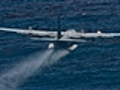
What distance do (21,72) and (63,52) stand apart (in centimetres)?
1406

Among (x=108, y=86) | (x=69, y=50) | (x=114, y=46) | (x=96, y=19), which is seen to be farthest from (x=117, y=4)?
(x=108, y=86)

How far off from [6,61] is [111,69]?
19.0 metres

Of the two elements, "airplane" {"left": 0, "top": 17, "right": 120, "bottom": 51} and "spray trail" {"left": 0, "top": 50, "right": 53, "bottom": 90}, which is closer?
"spray trail" {"left": 0, "top": 50, "right": 53, "bottom": 90}

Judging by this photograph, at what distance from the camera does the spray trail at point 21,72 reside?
3748 inches

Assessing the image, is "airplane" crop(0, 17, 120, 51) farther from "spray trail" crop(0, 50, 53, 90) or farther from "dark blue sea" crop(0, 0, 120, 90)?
"spray trail" crop(0, 50, 53, 90)

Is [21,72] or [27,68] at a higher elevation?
[27,68]

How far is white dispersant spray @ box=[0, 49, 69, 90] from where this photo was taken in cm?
9569

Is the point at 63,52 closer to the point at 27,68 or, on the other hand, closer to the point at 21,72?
the point at 27,68

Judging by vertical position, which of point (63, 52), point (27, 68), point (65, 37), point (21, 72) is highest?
point (65, 37)

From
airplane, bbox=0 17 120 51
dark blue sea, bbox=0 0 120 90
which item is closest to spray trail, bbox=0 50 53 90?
dark blue sea, bbox=0 0 120 90

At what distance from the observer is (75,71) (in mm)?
104062

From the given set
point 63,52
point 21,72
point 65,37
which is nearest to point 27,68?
point 21,72

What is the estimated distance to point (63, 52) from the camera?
112125mm

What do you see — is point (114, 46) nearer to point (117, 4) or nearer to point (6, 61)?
point (6, 61)
